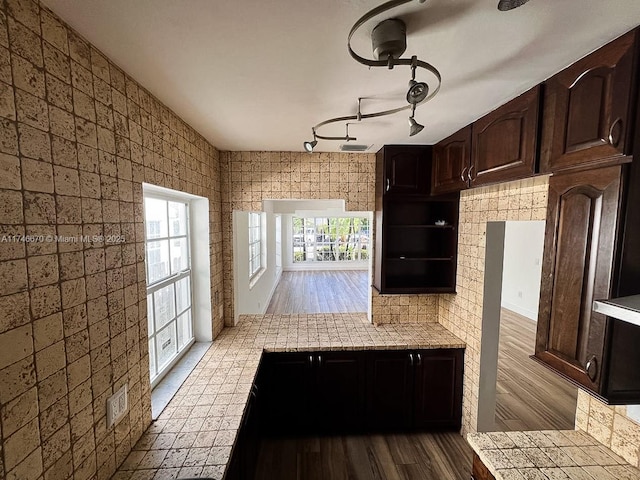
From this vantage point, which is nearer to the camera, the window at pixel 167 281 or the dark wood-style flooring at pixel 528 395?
the window at pixel 167 281

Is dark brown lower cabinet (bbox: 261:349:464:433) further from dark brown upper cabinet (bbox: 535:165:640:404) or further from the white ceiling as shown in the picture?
the white ceiling

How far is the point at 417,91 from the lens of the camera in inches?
40.3

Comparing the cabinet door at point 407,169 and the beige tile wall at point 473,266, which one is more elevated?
the cabinet door at point 407,169

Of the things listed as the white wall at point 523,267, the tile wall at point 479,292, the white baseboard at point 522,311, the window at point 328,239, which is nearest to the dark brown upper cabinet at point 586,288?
the tile wall at point 479,292

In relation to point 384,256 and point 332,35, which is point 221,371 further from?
point 332,35

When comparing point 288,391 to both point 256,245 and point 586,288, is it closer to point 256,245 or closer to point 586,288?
point 586,288

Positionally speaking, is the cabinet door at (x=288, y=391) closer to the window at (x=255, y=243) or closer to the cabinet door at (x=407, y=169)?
the cabinet door at (x=407, y=169)

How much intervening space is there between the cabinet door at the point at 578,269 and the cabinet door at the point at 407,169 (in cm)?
130

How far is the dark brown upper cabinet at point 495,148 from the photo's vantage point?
137cm

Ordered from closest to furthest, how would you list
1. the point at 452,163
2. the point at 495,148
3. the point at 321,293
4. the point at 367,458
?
the point at 495,148
the point at 452,163
the point at 367,458
the point at 321,293

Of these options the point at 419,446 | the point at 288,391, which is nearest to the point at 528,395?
the point at 419,446

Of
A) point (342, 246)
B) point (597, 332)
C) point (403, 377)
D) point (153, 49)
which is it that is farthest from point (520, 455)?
point (342, 246)

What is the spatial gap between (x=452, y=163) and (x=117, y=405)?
245 cm

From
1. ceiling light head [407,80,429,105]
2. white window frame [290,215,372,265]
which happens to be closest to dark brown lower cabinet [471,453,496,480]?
ceiling light head [407,80,429,105]
